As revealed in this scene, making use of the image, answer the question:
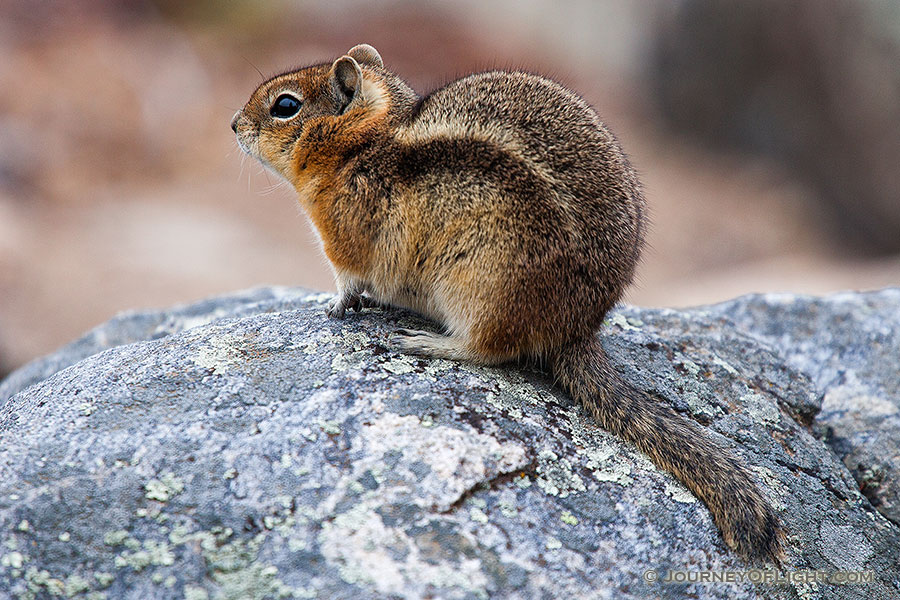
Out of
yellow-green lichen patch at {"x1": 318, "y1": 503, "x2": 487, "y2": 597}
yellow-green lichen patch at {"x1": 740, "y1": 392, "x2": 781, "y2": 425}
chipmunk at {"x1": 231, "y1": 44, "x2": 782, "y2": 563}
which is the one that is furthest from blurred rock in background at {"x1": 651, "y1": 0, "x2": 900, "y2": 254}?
yellow-green lichen patch at {"x1": 318, "y1": 503, "x2": 487, "y2": 597}

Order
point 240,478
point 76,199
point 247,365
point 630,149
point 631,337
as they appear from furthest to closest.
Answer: point 630,149 < point 76,199 < point 631,337 < point 247,365 < point 240,478

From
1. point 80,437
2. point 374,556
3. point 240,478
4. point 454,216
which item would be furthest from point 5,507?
point 454,216

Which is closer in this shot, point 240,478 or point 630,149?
point 240,478

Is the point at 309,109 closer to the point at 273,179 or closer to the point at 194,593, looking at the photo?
the point at 194,593

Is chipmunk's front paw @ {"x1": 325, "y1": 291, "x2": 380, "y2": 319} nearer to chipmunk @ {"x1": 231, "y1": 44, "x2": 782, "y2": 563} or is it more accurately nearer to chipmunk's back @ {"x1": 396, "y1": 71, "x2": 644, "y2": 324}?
chipmunk @ {"x1": 231, "y1": 44, "x2": 782, "y2": 563}

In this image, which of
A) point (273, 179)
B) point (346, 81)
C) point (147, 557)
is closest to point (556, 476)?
point (147, 557)

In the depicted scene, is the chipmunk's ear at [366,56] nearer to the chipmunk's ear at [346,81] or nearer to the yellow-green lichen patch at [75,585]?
the chipmunk's ear at [346,81]

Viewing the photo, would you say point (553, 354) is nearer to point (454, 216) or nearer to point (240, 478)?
point (454, 216)
